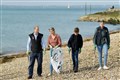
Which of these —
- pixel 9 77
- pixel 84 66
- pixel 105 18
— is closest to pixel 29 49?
pixel 9 77

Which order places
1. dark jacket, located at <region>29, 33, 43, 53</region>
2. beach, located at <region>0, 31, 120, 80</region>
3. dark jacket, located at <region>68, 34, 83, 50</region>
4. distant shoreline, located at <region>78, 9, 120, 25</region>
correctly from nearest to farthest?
1. beach, located at <region>0, 31, 120, 80</region>
2. dark jacket, located at <region>29, 33, 43, 53</region>
3. dark jacket, located at <region>68, 34, 83, 50</region>
4. distant shoreline, located at <region>78, 9, 120, 25</region>

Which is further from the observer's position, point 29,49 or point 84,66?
point 84,66

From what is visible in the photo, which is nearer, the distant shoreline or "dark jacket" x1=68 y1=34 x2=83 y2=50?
"dark jacket" x1=68 y1=34 x2=83 y2=50

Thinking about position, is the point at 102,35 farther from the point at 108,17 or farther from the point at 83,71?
the point at 108,17

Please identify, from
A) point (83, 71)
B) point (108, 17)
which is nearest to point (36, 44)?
point (83, 71)

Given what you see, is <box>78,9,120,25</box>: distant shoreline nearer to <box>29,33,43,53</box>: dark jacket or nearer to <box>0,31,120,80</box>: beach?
<box>0,31,120,80</box>: beach

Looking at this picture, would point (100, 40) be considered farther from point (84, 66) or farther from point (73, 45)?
point (84, 66)

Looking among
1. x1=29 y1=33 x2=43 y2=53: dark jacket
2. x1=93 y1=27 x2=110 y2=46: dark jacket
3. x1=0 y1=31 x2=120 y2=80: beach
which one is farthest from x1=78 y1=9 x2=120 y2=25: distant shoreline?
x1=29 y1=33 x2=43 y2=53: dark jacket

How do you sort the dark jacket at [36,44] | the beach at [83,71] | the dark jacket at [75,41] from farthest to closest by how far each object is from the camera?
the dark jacket at [75,41], the dark jacket at [36,44], the beach at [83,71]

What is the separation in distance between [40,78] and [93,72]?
2132mm

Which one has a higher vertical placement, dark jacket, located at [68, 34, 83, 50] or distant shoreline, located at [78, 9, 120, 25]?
dark jacket, located at [68, 34, 83, 50]

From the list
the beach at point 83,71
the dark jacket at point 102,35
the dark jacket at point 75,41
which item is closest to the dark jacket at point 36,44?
the beach at point 83,71

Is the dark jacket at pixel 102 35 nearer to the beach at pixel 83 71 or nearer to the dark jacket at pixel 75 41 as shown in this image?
the dark jacket at pixel 75 41

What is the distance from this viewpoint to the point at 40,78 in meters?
15.2
